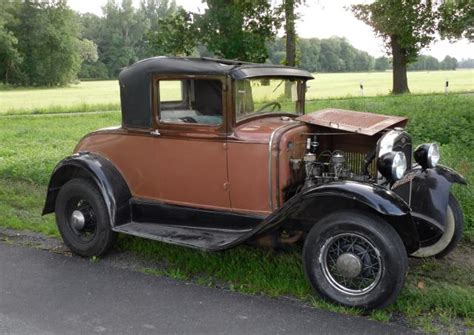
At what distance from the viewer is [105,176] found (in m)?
4.95

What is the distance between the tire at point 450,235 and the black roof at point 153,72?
1919 millimetres

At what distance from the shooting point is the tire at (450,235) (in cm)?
462

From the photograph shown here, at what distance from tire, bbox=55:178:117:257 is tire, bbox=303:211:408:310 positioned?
2.08 meters

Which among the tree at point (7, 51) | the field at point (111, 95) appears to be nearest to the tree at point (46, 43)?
the tree at point (7, 51)

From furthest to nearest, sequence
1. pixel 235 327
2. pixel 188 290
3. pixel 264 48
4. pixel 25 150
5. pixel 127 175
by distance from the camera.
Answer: pixel 264 48 → pixel 25 150 → pixel 127 175 → pixel 188 290 → pixel 235 327

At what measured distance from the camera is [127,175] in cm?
507

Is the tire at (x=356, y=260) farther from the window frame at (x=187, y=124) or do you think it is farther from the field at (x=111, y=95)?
the field at (x=111, y=95)

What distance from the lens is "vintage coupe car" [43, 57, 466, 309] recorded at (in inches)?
149

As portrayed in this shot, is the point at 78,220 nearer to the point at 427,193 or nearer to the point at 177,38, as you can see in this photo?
the point at 427,193

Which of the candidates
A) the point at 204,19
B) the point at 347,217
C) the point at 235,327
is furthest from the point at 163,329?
the point at 204,19

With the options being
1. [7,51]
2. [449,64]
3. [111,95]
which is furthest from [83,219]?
[449,64]

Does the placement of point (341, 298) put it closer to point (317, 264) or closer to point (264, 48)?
point (317, 264)

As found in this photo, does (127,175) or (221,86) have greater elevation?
(221,86)

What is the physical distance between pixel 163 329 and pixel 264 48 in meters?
12.4
